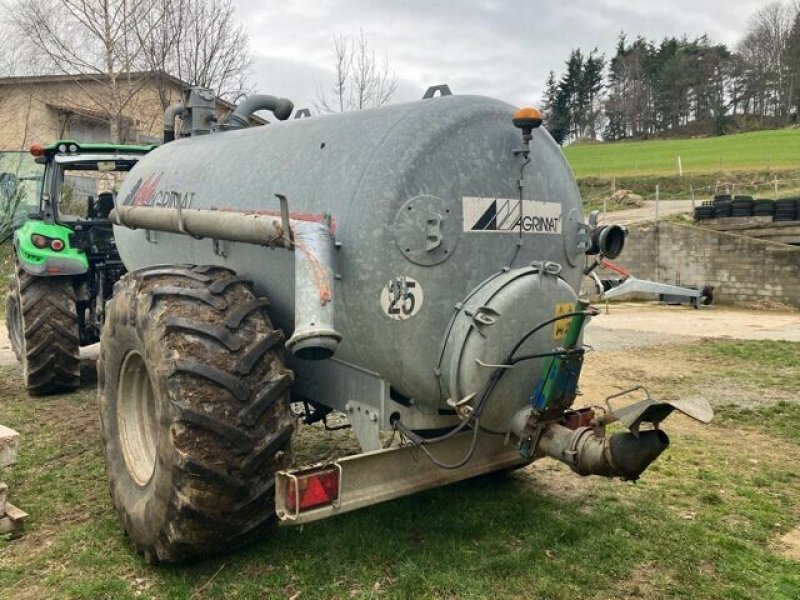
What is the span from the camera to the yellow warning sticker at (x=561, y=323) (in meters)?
3.43

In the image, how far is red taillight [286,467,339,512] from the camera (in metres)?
2.91

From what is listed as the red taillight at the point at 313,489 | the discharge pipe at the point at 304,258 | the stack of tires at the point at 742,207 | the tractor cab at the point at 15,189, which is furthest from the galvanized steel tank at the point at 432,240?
the stack of tires at the point at 742,207

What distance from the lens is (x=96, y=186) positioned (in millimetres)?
19266

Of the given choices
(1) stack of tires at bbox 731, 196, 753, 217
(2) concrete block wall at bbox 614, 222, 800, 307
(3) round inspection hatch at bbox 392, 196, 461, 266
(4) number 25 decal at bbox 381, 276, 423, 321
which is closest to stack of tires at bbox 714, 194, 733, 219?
(1) stack of tires at bbox 731, 196, 753, 217

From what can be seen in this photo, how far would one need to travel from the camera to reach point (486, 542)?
149 inches

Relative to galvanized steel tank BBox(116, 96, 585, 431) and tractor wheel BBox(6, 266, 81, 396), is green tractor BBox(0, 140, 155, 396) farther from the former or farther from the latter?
galvanized steel tank BBox(116, 96, 585, 431)

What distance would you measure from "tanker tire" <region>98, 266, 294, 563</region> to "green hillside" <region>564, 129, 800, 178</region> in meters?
27.5

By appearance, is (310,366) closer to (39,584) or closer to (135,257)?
(39,584)

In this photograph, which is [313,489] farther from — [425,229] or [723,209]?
[723,209]

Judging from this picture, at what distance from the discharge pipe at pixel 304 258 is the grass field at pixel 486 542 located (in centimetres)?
125

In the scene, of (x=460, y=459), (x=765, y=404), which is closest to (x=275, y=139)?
(x=460, y=459)

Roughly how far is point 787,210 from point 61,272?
18411 mm

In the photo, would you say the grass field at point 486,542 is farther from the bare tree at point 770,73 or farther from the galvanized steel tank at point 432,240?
the bare tree at point 770,73

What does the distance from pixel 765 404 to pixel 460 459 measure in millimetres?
4853
